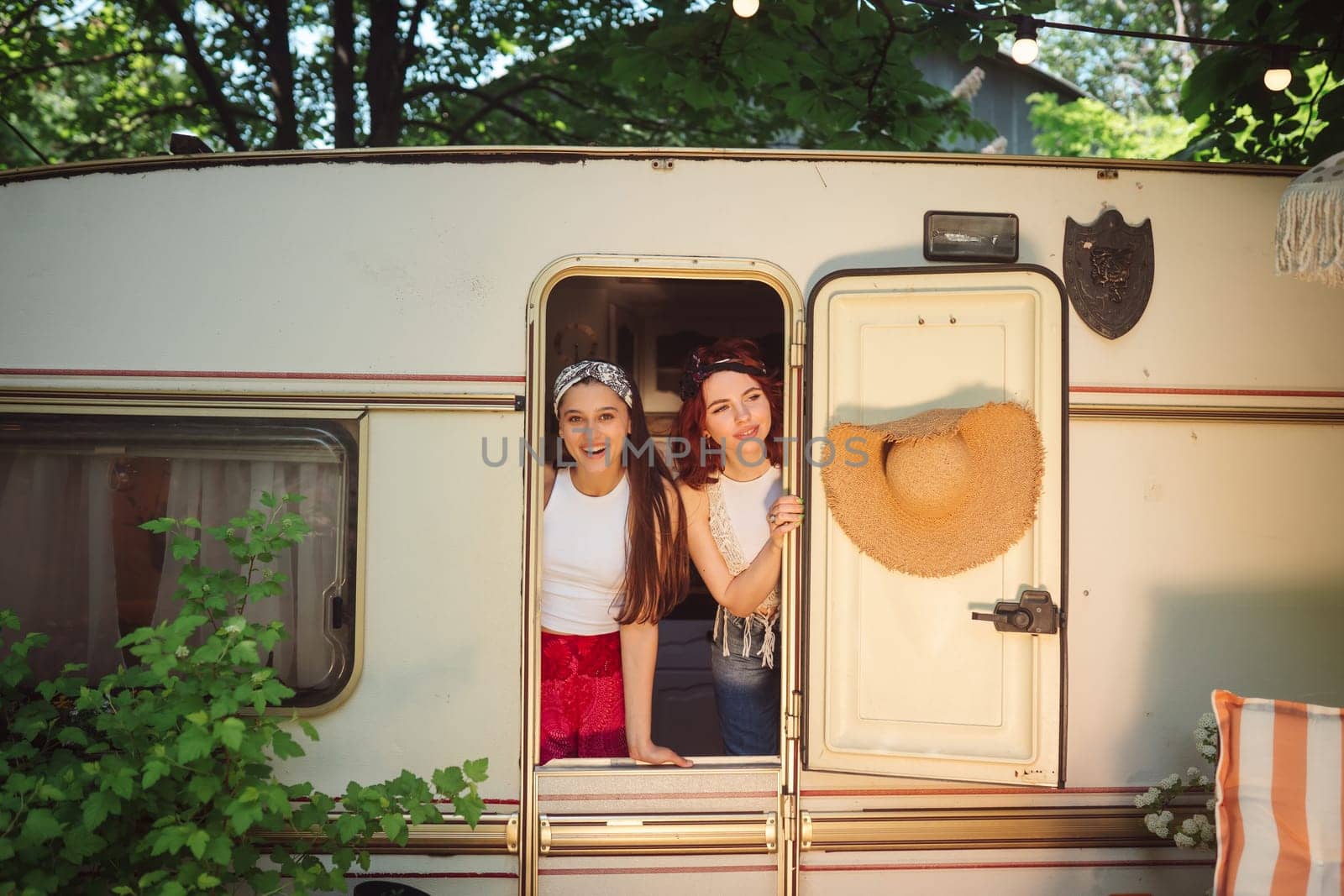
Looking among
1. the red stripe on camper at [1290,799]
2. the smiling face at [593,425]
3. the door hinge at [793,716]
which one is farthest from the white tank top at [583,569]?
the red stripe on camper at [1290,799]

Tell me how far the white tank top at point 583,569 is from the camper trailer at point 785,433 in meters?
0.41

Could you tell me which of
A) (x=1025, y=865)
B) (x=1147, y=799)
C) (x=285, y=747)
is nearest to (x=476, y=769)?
(x=285, y=747)

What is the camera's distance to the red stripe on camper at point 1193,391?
3.44 m

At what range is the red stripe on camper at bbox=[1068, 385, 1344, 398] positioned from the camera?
A: 3443 millimetres

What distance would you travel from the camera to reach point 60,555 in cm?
351

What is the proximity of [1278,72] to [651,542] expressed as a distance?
3.03m

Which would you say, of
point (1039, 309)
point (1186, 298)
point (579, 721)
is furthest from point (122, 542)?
point (1186, 298)

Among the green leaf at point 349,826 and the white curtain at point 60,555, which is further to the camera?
the white curtain at point 60,555

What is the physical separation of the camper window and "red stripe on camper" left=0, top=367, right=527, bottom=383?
15 cm

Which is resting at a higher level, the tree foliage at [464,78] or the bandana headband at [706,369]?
the tree foliage at [464,78]

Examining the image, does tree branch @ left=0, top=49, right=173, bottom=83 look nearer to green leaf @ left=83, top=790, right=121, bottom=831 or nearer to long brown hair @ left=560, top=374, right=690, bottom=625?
long brown hair @ left=560, top=374, right=690, bottom=625

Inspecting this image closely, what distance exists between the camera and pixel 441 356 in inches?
135

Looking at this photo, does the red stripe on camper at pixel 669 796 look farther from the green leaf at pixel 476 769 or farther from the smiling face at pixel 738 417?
the smiling face at pixel 738 417

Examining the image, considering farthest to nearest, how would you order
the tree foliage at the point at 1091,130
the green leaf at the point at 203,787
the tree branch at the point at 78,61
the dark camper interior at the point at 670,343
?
the tree foliage at the point at 1091,130
the tree branch at the point at 78,61
the dark camper interior at the point at 670,343
the green leaf at the point at 203,787
